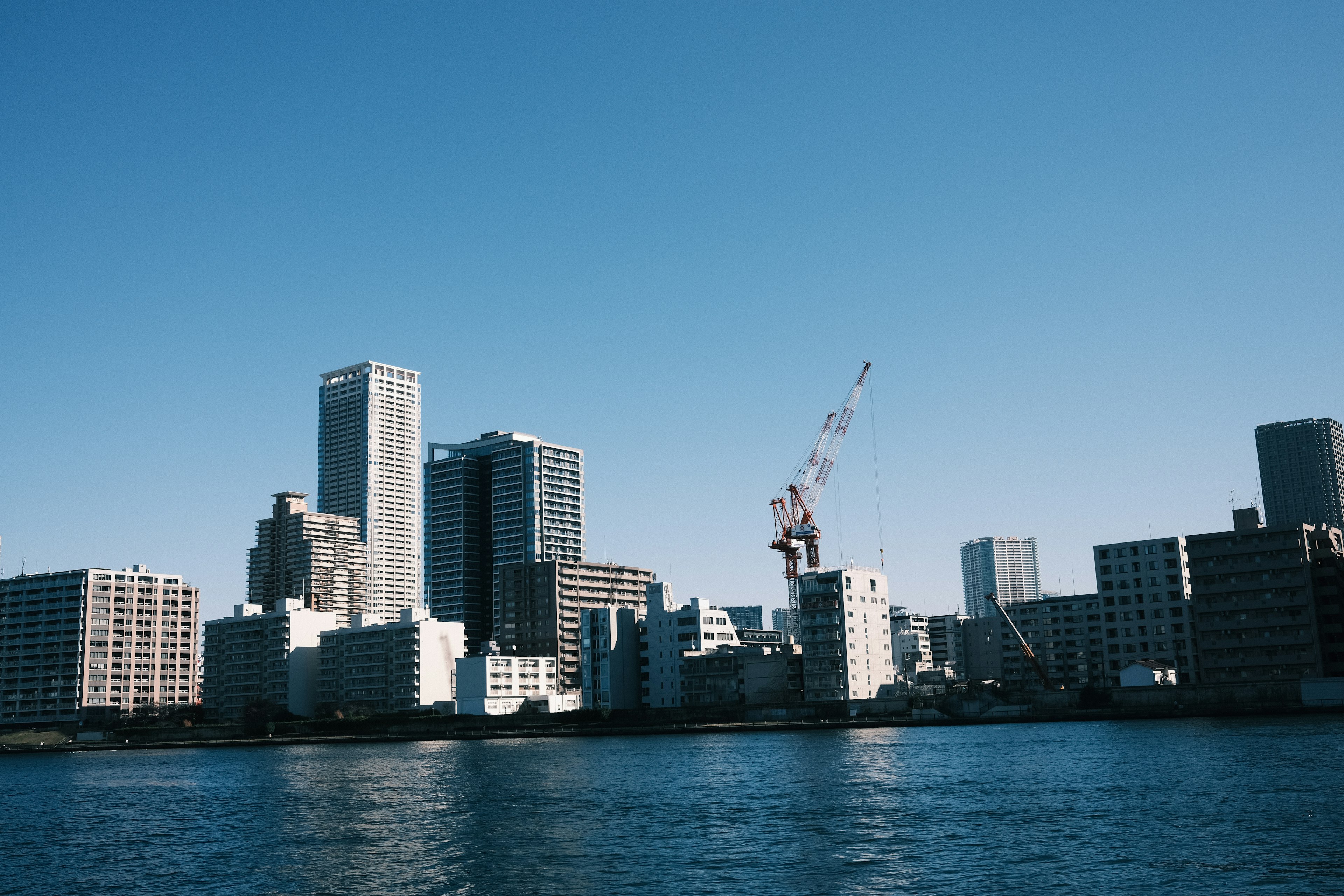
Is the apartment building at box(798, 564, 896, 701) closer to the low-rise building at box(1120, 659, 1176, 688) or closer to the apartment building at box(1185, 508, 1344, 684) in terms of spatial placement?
the low-rise building at box(1120, 659, 1176, 688)

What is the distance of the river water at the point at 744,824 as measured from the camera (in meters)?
51.3

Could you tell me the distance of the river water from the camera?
51312mm

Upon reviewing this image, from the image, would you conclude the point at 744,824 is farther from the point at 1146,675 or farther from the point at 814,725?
the point at 1146,675

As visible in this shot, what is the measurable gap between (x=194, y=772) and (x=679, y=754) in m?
58.0

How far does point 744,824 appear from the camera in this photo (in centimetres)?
6831

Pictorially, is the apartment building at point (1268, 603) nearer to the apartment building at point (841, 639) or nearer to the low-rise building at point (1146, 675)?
the low-rise building at point (1146, 675)

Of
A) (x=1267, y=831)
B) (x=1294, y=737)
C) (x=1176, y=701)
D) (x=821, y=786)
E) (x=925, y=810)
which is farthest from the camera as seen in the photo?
(x=1176, y=701)

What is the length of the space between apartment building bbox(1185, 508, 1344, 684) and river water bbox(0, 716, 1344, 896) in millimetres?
42261

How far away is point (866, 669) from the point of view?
19438cm

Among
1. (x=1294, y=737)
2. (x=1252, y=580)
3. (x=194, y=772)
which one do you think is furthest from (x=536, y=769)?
(x=1252, y=580)

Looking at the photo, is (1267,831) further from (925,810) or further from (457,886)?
(457,886)

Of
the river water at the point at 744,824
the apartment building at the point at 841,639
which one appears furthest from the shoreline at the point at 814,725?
the river water at the point at 744,824

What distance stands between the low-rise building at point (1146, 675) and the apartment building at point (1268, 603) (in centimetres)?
664

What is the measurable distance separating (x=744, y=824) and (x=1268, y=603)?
131 meters
